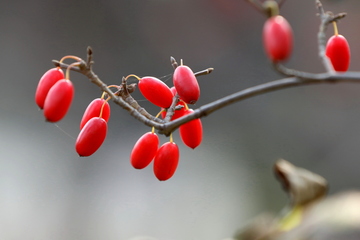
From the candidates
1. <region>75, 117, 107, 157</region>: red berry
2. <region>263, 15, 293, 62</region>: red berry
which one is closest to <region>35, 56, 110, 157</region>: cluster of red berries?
<region>75, 117, 107, 157</region>: red berry

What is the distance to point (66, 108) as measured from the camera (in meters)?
0.41

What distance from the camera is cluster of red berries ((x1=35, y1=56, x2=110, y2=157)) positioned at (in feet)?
1.32

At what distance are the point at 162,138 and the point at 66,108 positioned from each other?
1038 millimetres

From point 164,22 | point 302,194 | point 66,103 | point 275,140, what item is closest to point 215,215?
point 275,140

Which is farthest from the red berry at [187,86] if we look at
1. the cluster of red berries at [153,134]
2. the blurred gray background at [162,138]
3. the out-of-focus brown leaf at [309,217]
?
the blurred gray background at [162,138]

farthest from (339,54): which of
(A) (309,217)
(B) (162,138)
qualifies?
(B) (162,138)

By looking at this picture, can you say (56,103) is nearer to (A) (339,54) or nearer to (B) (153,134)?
(B) (153,134)

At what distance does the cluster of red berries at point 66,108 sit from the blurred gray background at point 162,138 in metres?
0.91

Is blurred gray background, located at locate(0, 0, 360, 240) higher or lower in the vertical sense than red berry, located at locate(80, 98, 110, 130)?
higher

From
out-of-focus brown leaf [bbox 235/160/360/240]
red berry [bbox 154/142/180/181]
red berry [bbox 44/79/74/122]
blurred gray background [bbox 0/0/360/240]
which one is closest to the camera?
out-of-focus brown leaf [bbox 235/160/360/240]

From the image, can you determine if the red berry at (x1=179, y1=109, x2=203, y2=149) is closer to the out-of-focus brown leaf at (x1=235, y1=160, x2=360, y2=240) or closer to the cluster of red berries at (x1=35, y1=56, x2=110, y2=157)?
the cluster of red berries at (x1=35, y1=56, x2=110, y2=157)

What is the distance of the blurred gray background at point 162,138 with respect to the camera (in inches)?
54.1

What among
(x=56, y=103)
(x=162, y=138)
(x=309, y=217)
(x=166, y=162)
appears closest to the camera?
(x=309, y=217)

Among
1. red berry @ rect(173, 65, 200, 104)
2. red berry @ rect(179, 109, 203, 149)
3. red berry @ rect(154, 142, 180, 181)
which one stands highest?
red berry @ rect(173, 65, 200, 104)
